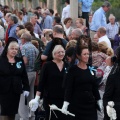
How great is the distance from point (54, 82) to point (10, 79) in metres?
1.09

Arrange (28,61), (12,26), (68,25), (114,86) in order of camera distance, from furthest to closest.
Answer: (68,25), (12,26), (28,61), (114,86)

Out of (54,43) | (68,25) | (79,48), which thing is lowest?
(68,25)

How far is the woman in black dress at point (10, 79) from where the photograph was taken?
927 cm

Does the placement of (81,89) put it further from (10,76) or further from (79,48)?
(10,76)

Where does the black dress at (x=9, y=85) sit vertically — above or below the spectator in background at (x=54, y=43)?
below

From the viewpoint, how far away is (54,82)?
859cm

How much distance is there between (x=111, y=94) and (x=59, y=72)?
162cm

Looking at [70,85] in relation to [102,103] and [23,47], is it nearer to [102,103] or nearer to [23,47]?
[102,103]

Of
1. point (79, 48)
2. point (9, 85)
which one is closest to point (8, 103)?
point (9, 85)

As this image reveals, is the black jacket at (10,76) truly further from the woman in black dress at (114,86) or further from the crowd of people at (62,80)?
the woman in black dress at (114,86)

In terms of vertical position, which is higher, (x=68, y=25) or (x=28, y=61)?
(x=68, y=25)

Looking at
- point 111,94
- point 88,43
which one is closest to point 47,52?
point 88,43

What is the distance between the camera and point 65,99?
7914 mm

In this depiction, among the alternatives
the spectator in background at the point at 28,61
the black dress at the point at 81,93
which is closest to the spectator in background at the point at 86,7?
the spectator in background at the point at 28,61
